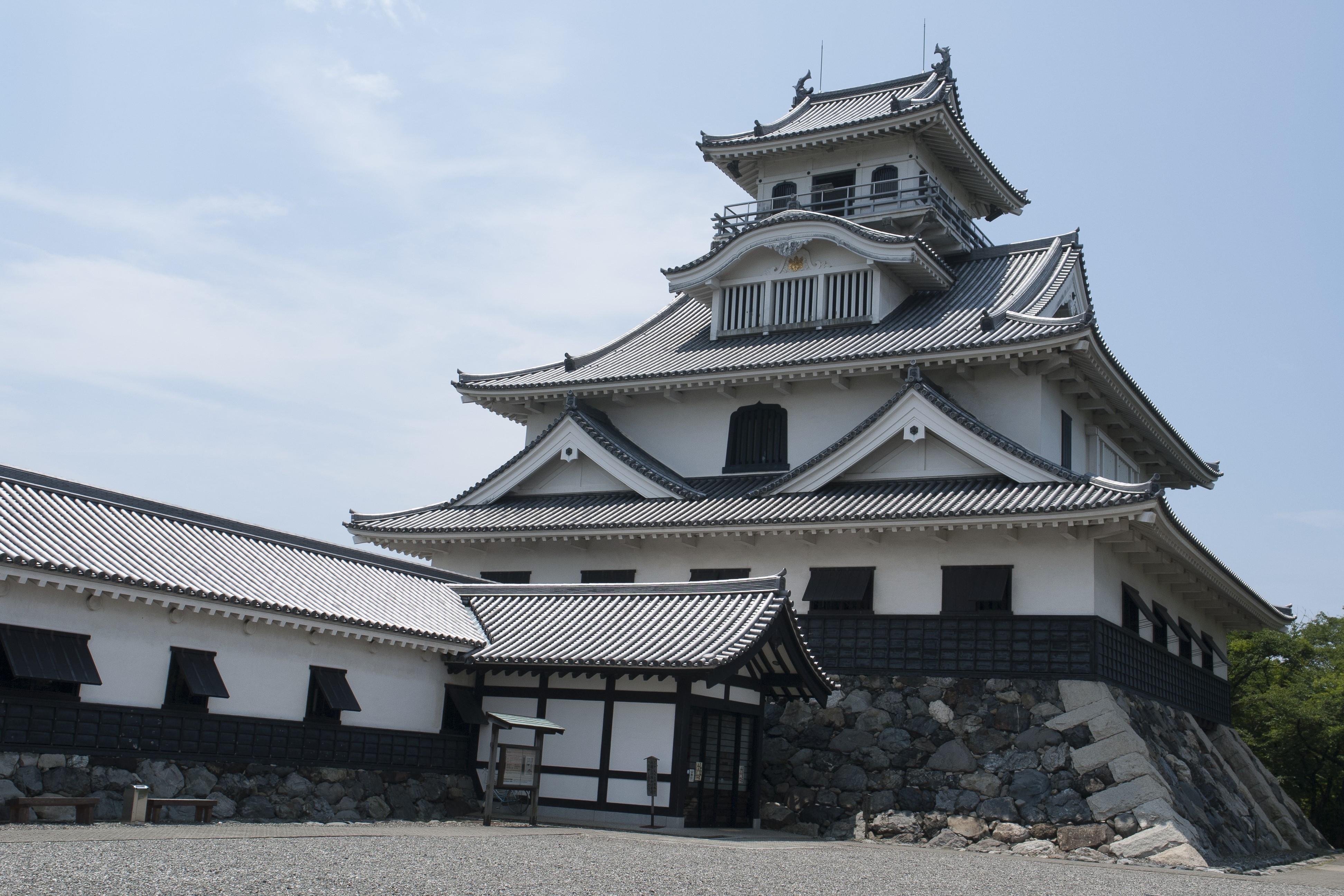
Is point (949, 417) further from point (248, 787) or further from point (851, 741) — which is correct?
point (248, 787)

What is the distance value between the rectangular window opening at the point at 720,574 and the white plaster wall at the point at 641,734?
513 centimetres

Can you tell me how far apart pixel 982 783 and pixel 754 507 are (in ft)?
22.1

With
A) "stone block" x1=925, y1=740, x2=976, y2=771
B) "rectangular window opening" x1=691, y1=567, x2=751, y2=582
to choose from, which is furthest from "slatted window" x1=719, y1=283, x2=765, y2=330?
"stone block" x1=925, y1=740, x2=976, y2=771

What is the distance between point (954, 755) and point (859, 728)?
1.84 meters

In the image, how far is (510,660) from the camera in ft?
65.0

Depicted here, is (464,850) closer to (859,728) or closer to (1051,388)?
(859,728)

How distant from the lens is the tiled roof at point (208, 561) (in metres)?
16.1

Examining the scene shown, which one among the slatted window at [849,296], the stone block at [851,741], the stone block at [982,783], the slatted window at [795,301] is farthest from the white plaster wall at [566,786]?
the slatted window at [849,296]

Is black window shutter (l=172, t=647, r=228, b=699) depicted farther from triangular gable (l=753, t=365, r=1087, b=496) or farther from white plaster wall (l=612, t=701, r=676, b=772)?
triangular gable (l=753, t=365, r=1087, b=496)

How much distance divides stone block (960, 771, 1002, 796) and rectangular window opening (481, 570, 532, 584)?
1065 cm

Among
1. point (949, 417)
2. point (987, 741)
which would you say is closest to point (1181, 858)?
point (987, 741)

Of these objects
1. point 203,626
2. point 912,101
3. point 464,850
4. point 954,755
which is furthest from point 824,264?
point 464,850

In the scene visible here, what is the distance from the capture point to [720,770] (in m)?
19.5

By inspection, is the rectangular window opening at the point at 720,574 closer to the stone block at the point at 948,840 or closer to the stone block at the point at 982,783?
the stone block at the point at 982,783
